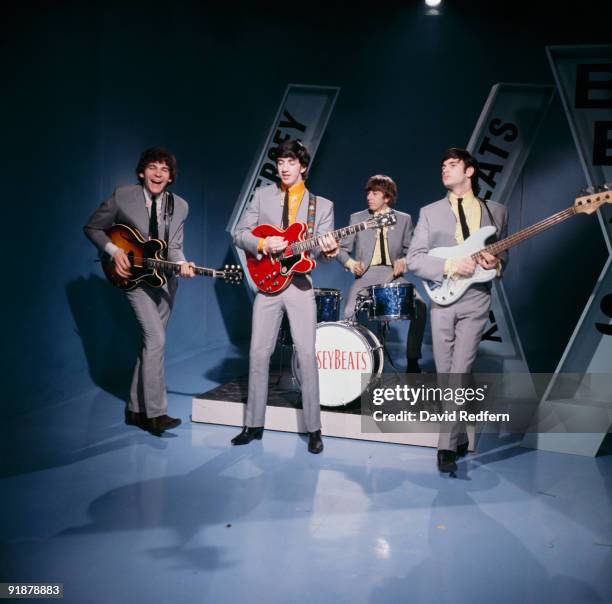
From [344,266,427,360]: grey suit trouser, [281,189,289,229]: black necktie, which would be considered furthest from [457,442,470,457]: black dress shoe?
[281,189,289,229]: black necktie

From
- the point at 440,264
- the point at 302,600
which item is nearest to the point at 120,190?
the point at 440,264

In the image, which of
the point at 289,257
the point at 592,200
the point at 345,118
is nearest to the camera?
the point at 592,200

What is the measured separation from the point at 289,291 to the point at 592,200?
6.44 feet

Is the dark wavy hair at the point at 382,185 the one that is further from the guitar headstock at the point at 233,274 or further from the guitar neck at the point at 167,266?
the guitar neck at the point at 167,266

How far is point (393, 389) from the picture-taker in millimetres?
5133

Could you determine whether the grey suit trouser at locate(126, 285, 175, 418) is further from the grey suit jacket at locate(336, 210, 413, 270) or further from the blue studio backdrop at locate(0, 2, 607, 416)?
the grey suit jacket at locate(336, 210, 413, 270)

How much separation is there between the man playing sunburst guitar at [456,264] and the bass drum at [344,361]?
0.80m

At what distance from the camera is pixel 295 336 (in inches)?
164

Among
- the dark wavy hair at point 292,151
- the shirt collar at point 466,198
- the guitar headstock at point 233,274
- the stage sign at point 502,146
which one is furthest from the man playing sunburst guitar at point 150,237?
the stage sign at point 502,146

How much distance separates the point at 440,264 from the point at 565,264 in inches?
193

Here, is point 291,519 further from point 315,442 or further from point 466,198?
point 466,198

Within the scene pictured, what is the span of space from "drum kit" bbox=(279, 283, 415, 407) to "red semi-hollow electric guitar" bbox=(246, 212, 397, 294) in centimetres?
80

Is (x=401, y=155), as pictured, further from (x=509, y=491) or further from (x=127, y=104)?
(x=509, y=491)

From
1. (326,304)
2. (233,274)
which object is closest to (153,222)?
(233,274)
